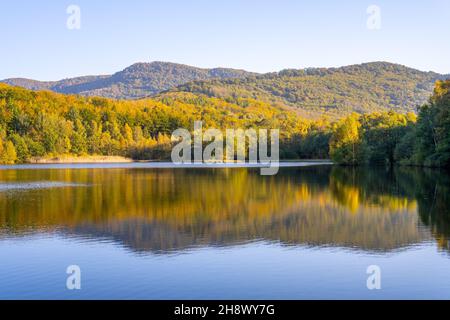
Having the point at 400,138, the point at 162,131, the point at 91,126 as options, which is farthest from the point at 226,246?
the point at 162,131

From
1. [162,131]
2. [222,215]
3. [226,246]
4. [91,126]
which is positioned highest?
[91,126]

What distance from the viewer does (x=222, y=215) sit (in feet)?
79.0

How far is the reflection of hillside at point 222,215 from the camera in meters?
18.7

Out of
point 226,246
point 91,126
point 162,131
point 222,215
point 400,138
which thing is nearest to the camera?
point 226,246

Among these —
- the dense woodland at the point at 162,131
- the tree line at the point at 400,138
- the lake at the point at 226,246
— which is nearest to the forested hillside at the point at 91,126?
the dense woodland at the point at 162,131

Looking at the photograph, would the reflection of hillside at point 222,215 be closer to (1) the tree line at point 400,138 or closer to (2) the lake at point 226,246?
(2) the lake at point 226,246

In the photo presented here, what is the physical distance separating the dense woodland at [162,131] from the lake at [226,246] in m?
32.9

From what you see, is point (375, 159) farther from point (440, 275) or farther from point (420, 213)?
point (440, 275)

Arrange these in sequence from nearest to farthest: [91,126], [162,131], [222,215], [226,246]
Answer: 1. [226,246]
2. [222,215]
3. [91,126]
4. [162,131]

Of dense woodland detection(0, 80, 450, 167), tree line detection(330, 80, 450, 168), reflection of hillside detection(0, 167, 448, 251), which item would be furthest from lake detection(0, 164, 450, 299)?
dense woodland detection(0, 80, 450, 167)

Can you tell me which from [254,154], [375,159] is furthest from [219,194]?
[254,154]

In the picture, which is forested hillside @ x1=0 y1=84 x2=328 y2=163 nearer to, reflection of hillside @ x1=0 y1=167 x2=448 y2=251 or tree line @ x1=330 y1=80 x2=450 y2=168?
tree line @ x1=330 y1=80 x2=450 y2=168

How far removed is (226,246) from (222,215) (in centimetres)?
693

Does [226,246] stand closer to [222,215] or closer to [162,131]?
[222,215]
